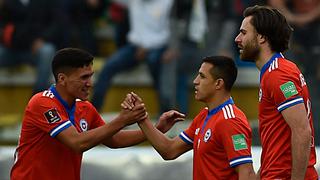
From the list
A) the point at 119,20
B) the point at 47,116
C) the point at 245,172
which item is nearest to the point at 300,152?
the point at 245,172

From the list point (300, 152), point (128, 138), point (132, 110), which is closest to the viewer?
point (300, 152)

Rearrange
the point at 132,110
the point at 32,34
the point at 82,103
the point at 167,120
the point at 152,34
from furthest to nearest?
the point at 32,34, the point at 152,34, the point at 82,103, the point at 167,120, the point at 132,110

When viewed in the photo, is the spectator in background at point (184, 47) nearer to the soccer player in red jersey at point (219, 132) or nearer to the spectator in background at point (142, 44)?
the spectator in background at point (142, 44)

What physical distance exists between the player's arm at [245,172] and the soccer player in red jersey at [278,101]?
9 cm

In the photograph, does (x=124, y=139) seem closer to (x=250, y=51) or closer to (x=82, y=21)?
(x=250, y=51)

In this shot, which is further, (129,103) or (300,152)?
(129,103)

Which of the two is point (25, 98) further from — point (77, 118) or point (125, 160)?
point (77, 118)

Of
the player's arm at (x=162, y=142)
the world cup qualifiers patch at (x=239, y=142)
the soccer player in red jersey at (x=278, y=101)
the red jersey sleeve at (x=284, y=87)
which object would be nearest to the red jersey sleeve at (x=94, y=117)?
the player's arm at (x=162, y=142)

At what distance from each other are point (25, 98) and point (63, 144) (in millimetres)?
4832

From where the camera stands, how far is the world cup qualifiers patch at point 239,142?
5809mm

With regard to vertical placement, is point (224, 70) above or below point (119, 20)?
above

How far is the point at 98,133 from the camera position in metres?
6.30

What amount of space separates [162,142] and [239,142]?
776 mm

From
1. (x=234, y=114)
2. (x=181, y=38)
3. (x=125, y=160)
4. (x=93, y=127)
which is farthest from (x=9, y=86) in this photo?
(x=234, y=114)
